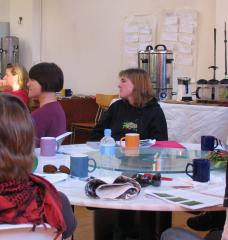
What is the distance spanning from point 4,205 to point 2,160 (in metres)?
0.11

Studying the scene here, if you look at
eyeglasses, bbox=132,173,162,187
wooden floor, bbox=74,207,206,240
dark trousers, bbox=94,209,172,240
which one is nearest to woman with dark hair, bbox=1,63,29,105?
wooden floor, bbox=74,207,206,240

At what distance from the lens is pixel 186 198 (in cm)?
160

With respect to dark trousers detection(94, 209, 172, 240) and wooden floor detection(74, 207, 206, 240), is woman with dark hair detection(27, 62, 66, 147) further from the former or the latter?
wooden floor detection(74, 207, 206, 240)

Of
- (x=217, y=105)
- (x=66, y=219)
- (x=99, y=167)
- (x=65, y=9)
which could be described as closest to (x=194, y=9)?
(x=217, y=105)

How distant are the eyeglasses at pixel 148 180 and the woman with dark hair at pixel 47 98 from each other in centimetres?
112

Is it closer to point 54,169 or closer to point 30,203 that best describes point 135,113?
point 54,169

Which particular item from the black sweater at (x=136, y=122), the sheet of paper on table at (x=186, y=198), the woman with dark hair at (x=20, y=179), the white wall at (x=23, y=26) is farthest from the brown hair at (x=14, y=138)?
the white wall at (x=23, y=26)

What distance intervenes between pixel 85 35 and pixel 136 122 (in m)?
3.61

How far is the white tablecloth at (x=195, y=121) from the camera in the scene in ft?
12.7

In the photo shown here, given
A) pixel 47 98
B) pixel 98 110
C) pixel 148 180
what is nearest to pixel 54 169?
pixel 148 180

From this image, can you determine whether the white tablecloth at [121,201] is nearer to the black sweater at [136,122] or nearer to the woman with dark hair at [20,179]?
the woman with dark hair at [20,179]

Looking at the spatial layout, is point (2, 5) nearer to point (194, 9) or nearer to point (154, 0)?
point (154, 0)

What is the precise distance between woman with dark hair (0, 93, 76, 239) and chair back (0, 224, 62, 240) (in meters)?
0.01

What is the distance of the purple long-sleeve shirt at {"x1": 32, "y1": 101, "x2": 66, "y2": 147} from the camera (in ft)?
9.11
